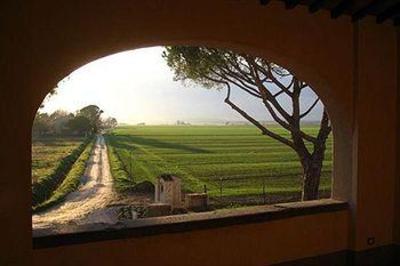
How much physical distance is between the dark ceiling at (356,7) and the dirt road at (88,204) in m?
8.84

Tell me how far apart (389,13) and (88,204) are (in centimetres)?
1759

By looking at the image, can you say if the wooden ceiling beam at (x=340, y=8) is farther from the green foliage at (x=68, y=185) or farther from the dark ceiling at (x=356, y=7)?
the green foliage at (x=68, y=185)

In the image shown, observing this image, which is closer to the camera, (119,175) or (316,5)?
(316,5)

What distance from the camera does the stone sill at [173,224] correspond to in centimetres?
323

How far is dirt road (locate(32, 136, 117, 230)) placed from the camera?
13867mm

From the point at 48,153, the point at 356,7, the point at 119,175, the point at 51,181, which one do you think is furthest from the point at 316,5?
the point at 48,153

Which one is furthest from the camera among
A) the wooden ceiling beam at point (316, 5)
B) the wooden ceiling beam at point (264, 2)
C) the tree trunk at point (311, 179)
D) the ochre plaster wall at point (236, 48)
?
the tree trunk at point (311, 179)

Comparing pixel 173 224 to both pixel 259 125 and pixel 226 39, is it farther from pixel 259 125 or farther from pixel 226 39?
pixel 259 125

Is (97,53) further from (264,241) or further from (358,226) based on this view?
(358,226)

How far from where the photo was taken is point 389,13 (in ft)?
14.4

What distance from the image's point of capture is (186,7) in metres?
3.66

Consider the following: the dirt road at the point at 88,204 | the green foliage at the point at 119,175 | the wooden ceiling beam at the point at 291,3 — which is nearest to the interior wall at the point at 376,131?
the wooden ceiling beam at the point at 291,3

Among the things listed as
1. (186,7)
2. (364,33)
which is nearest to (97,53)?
(186,7)

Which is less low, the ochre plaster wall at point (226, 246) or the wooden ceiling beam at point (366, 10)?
the wooden ceiling beam at point (366, 10)
